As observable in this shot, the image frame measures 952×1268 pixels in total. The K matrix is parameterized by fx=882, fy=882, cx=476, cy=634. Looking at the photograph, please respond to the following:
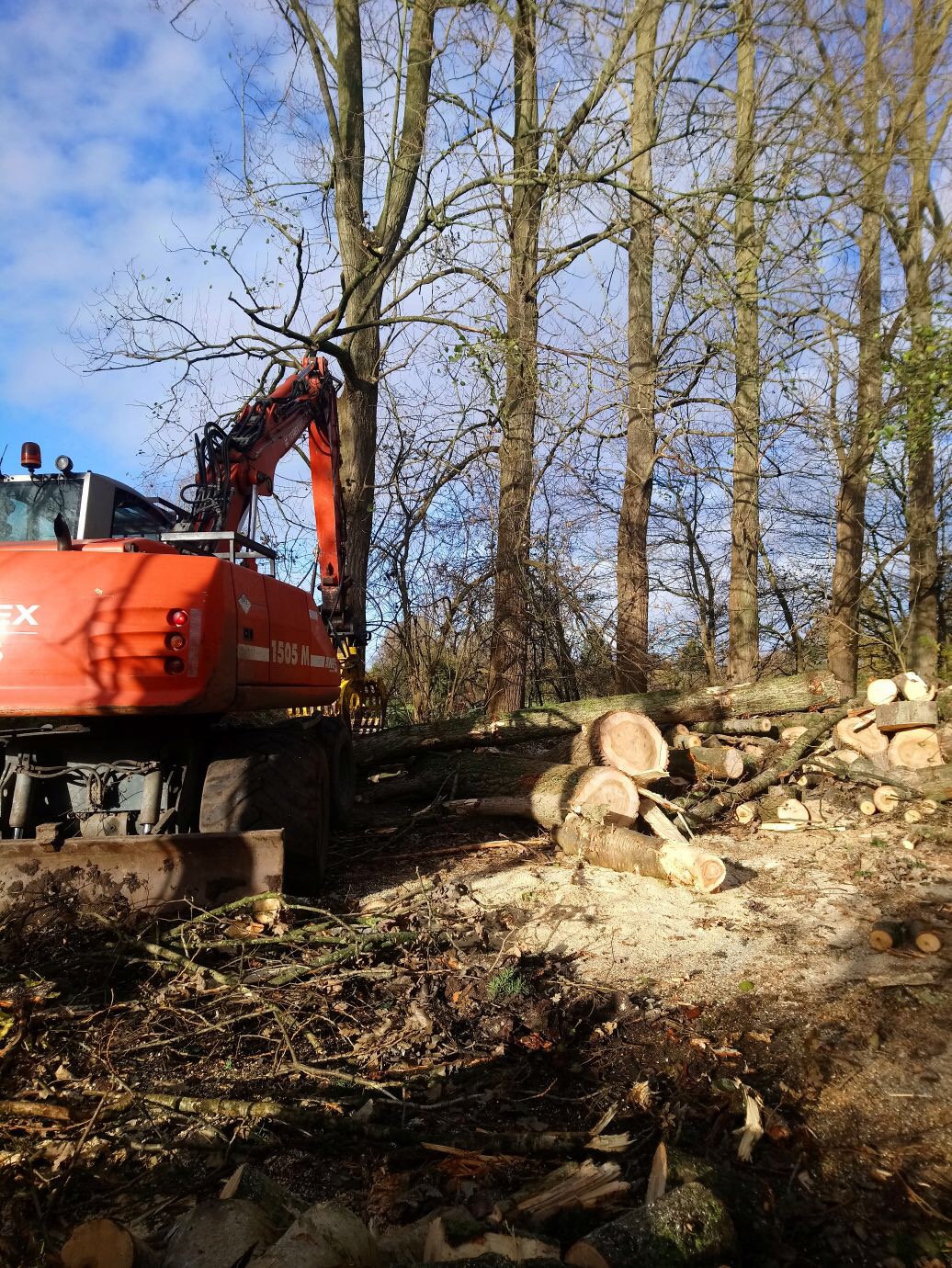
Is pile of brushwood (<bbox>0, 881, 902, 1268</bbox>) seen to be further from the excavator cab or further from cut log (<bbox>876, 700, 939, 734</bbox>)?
cut log (<bbox>876, 700, 939, 734</bbox>)

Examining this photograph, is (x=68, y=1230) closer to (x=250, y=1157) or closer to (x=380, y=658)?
(x=250, y=1157)

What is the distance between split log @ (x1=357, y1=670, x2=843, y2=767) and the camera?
866cm

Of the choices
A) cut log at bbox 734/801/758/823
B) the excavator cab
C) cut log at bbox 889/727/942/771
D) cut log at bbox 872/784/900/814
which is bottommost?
cut log at bbox 734/801/758/823

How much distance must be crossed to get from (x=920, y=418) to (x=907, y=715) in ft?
13.3

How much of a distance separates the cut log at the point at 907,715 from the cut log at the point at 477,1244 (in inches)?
267

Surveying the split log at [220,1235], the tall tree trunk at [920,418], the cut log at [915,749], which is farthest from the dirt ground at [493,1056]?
the tall tree trunk at [920,418]

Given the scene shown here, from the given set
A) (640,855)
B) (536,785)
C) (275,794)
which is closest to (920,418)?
(536,785)

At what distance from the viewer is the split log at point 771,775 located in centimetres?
754

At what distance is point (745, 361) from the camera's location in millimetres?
9359

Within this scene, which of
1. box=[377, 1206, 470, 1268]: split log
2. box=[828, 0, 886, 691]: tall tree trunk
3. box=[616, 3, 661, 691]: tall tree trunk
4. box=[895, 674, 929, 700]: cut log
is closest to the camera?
box=[377, 1206, 470, 1268]: split log

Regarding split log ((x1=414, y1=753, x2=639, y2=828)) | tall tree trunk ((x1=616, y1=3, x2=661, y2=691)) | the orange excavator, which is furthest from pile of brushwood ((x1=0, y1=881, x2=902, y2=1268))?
tall tree trunk ((x1=616, y1=3, x2=661, y2=691))

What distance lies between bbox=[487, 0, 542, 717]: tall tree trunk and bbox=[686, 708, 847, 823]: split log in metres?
3.84

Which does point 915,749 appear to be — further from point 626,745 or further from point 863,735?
point 626,745

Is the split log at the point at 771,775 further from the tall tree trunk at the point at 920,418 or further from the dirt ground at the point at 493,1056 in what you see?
the tall tree trunk at the point at 920,418
